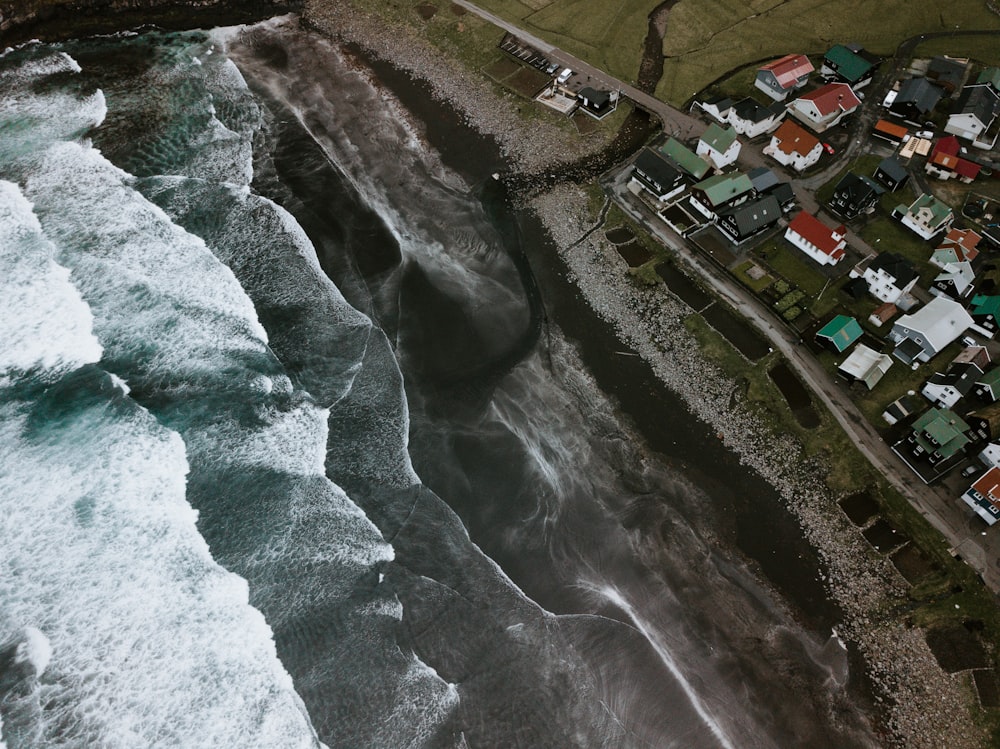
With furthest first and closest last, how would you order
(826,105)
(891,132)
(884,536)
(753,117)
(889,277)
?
(826,105) < (753,117) < (891,132) < (889,277) < (884,536)

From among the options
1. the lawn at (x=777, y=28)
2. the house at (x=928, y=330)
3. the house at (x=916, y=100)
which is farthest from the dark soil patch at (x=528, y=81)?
the house at (x=928, y=330)

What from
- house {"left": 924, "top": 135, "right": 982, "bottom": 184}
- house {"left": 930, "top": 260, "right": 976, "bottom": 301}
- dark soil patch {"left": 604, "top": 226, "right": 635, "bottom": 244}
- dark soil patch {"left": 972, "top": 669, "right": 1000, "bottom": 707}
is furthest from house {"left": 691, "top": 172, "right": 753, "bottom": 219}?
dark soil patch {"left": 972, "top": 669, "right": 1000, "bottom": 707}

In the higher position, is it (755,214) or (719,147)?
(719,147)

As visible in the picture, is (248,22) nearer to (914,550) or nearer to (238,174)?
(238,174)

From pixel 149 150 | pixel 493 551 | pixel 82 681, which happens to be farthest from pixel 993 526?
pixel 149 150

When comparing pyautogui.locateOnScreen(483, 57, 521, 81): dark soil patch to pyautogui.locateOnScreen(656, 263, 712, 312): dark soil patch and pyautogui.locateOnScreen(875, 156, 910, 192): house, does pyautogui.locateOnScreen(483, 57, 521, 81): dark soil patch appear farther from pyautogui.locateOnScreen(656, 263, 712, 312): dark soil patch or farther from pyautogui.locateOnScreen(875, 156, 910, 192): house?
pyautogui.locateOnScreen(875, 156, 910, 192): house

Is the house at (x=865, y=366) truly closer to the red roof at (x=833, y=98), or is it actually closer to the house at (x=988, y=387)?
the house at (x=988, y=387)

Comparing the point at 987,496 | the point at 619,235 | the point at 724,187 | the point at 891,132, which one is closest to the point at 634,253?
the point at 619,235

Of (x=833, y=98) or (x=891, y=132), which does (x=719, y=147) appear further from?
(x=891, y=132)
